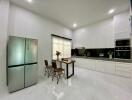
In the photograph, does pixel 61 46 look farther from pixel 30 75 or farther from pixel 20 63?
pixel 20 63

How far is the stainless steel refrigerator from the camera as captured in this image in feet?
7.98

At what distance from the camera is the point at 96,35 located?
5082 mm

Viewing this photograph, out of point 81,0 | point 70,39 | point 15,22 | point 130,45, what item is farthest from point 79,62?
point 15,22

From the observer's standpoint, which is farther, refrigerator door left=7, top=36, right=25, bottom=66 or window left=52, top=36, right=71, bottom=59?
window left=52, top=36, right=71, bottom=59

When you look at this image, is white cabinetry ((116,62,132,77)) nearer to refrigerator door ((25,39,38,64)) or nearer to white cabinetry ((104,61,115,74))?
white cabinetry ((104,61,115,74))

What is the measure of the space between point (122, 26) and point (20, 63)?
4744 millimetres

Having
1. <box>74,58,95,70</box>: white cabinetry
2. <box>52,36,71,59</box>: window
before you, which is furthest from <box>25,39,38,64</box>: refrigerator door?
<box>74,58,95,70</box>: white cabinetry

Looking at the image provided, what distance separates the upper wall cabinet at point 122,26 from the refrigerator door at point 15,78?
458 cm

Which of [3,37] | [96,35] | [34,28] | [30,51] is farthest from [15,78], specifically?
[96,35]

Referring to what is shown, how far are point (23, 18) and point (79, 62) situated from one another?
440 cm

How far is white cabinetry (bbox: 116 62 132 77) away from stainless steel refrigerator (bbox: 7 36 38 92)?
3.93 meters

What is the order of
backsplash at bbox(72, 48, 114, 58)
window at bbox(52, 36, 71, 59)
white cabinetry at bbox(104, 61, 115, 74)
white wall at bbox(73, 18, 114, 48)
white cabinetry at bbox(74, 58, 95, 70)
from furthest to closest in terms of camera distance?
white cabinetry at bbox(74, 58, 95, 70) → window at bbox(52, 36, 71, 59) → backsplash at bbox(72, 48, 114, 58) → white wall at bbox(73, 18, 114, 48) → white cabinetry at bbox(104, 61, 115, 74)

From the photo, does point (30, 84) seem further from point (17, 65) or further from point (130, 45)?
point (130, 45)

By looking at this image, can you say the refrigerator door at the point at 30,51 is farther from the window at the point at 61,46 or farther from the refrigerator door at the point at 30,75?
the window at the point at 61,46
